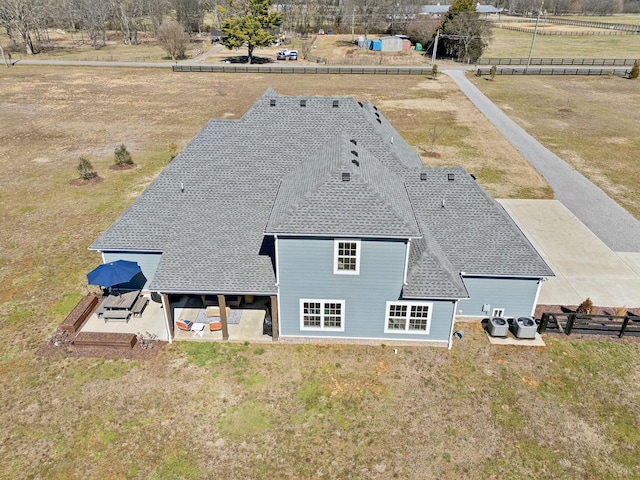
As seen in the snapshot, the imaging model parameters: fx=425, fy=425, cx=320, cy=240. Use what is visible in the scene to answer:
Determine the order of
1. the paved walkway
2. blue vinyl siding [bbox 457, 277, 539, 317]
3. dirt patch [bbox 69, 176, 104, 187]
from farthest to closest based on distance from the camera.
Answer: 1. dirt patch [bbox 69, 176, 104, 187]
2. the paved walkway
3. blue vinyl siding [bbox 457, 277, 539, 317]

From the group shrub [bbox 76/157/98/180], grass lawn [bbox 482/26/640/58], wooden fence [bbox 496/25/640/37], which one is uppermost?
wooden fence [bbox 496/25/640/37]

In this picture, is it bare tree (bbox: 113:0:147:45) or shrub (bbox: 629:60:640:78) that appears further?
bare tree (bbox: 113:0:147:45)

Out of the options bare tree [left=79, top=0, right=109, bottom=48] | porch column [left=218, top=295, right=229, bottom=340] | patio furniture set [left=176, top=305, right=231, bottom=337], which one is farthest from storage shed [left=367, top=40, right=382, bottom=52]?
porch column [left=218, top=295, right=229, bottom=340]

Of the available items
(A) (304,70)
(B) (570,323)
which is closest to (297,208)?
(B) (570,323)

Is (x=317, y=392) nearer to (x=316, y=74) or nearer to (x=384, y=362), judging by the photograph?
(x=384, y=362)

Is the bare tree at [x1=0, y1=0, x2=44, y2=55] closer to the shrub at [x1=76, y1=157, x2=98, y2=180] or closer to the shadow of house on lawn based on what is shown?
the shadow of house on lawn

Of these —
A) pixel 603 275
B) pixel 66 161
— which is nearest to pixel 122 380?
pixel 603 275

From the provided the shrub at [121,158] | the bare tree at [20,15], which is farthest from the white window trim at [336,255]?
the bare tree at [20,15]

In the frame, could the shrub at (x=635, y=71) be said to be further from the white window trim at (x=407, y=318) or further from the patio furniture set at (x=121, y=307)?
the patio furniture set at (x=121, y=307)
